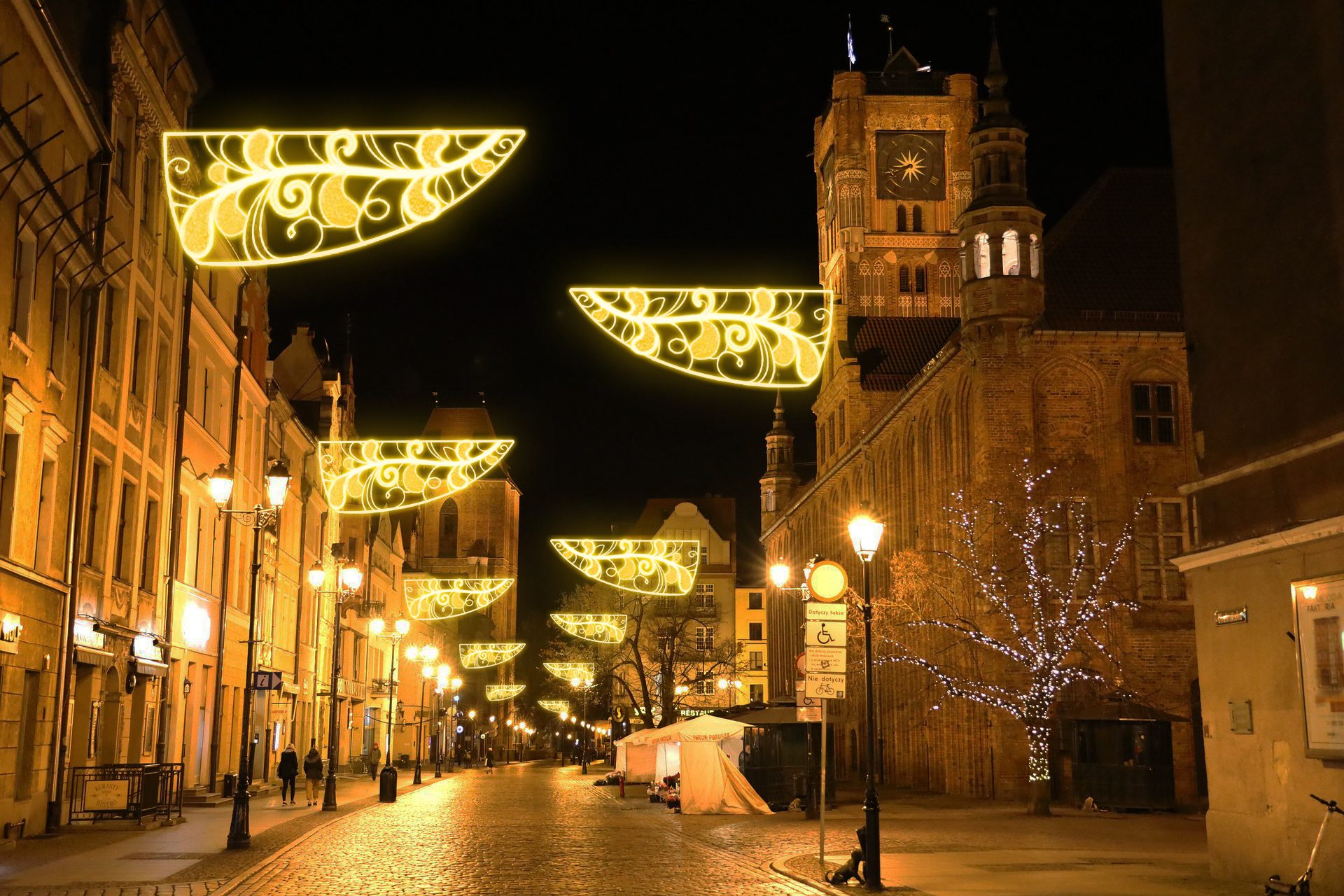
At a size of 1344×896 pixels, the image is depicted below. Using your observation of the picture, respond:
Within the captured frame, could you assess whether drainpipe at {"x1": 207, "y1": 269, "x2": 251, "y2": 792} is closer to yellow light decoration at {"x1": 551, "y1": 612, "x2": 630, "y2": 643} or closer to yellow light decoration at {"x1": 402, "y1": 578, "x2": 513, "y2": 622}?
yellow light decoration at {"x1": 402, "y1": 578, "x2": 513, "y2": 622}

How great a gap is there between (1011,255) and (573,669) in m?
38.9

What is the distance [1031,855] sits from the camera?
20.5 metres

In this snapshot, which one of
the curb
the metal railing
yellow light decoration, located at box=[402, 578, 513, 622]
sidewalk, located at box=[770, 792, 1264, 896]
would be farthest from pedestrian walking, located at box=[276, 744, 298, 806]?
sidewalk, located at box=[770, 792, 1264, 896]

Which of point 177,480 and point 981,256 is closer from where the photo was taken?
point 177,480

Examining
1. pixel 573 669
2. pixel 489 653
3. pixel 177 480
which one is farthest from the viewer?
pixel 489 653

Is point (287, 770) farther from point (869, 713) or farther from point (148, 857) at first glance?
point (869, 713)

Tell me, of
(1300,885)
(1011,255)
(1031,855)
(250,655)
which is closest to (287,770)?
(250,655)

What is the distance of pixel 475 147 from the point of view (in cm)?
1279

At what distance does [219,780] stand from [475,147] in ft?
90.3

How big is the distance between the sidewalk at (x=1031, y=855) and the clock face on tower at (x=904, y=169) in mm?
60597

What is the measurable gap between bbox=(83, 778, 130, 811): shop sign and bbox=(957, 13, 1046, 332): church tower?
78.3 ft

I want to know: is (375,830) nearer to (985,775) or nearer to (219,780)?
(219,780)

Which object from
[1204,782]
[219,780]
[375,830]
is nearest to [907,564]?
[1204,782]

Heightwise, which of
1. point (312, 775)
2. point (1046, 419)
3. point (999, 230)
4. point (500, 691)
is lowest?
point (312, 775)
